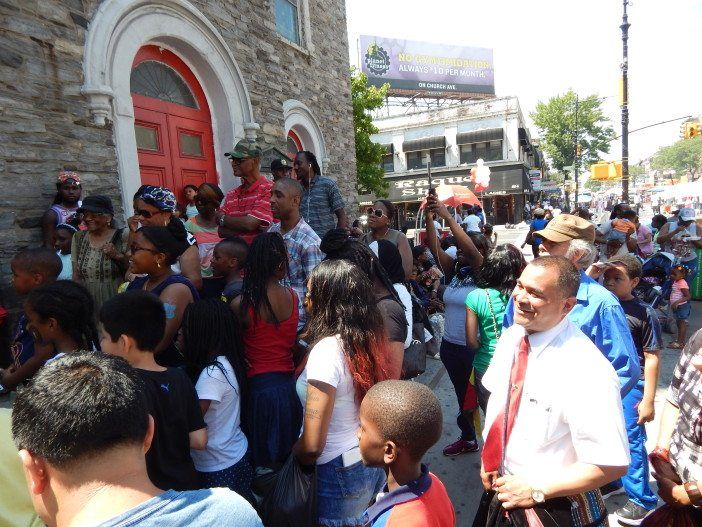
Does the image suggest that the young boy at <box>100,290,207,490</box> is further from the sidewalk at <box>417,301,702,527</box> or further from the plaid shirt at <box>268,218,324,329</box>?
the sidewalk at <box>417,301,702,527</box>

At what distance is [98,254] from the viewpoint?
3.26 meters

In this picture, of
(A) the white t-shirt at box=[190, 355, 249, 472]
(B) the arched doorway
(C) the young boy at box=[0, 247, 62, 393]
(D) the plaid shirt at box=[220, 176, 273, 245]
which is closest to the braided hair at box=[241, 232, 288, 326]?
(A) the white t-shirt at box=[190, 355, 249, 472]

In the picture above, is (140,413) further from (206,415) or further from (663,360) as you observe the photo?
(663,360)

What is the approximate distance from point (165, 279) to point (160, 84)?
436 cm

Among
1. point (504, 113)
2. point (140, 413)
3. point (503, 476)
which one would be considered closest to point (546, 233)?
point (503, 476)

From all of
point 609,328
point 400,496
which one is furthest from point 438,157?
point 400,496

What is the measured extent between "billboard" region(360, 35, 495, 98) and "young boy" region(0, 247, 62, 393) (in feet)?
109

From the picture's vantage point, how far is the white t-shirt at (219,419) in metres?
2.02

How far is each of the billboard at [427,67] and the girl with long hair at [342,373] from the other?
33.7m

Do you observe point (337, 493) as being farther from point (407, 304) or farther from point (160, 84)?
point (160, 84)

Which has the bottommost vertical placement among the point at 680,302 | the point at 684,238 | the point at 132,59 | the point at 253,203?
the point at 680,302

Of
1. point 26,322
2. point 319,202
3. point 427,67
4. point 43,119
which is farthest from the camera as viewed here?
point 427,67

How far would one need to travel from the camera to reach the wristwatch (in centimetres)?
156

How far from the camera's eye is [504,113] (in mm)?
27906
